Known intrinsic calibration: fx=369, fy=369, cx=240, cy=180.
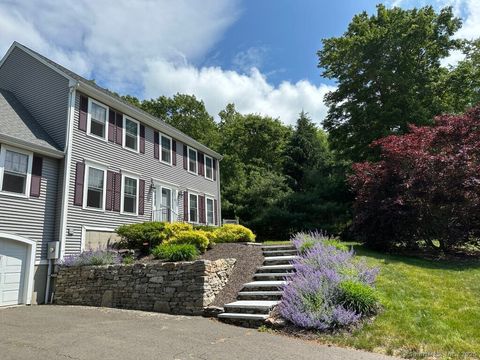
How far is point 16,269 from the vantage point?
10633mm

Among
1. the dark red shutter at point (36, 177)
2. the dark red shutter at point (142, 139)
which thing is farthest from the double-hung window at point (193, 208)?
the dark red shutter at point (36, 177)

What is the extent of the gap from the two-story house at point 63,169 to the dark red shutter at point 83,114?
36 millimetres

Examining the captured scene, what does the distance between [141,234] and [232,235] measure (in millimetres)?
3147

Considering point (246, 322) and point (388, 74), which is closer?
point (246, 322)

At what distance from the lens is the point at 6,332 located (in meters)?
6.51

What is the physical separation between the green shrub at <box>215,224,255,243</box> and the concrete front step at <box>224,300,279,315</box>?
519cm

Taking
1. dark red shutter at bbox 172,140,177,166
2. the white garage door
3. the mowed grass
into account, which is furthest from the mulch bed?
dark red shutter at bbox 172,140,177,166

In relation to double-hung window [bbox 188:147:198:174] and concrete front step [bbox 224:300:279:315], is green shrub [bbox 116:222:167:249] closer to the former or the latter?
concrete front step [bbox 224:300:279:315]

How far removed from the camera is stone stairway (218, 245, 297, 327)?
277 inches

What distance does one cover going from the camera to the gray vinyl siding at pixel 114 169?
12.1 meters

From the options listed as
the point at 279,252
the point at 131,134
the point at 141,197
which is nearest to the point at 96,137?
the point at 131,134

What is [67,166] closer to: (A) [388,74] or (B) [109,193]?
(B) [109,193]

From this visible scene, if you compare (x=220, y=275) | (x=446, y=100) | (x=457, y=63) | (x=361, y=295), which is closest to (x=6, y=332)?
(x=220, y=275)

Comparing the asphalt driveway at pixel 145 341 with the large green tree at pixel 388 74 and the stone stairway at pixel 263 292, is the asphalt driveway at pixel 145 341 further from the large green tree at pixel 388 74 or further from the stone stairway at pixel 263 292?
the large green tree at pixel 388 74
